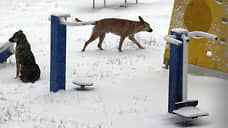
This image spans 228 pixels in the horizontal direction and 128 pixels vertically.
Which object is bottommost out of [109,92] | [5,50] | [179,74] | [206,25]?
[109,92]

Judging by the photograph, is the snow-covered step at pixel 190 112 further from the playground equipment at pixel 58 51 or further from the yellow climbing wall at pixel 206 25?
the playground equipment at pixel 58 51

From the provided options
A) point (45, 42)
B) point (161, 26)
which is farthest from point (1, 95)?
point (161, 26)

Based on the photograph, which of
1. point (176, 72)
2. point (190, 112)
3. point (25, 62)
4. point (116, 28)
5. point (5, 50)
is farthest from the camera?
point (116, 28)

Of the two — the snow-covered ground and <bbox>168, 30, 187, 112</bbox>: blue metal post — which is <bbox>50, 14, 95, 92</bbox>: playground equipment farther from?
<bbox>168, 30, 187, 112</bbox>: blue metal post

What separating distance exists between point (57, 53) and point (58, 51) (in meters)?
0.04

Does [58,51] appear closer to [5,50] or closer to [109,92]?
[109,92]

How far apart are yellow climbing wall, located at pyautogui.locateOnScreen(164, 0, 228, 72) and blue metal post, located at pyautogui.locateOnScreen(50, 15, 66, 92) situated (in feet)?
8.26

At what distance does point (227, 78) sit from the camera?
9.01 meters

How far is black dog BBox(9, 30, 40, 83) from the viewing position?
9.64 metres

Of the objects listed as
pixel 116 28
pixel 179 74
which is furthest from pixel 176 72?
pixel 116 28

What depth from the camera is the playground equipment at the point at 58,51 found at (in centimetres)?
840

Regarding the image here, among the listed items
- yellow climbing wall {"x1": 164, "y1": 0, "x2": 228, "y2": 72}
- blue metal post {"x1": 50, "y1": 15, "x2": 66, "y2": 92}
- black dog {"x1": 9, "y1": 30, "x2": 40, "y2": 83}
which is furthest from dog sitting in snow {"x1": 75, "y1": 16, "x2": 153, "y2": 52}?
blue metal post {"x1": 50, "y1": 15, "x2": 66, "y2": 92}

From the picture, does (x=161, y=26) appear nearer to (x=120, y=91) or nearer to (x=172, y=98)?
(x=120, y=91)

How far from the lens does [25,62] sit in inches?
388
